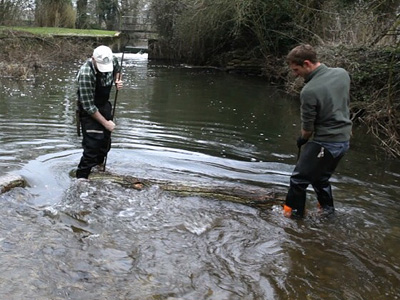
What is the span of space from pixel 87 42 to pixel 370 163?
24.4 m

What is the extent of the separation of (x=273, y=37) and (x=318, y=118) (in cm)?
1842

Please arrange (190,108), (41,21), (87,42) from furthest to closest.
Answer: (41,21) < (87,42) < (190,108)

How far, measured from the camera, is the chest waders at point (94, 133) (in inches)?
243

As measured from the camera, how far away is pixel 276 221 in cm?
554

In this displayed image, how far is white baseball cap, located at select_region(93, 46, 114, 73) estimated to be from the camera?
18.9ft

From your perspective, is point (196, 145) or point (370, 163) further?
point (196, 145)

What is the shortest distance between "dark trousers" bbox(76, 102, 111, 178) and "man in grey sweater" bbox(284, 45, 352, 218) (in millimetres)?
2641

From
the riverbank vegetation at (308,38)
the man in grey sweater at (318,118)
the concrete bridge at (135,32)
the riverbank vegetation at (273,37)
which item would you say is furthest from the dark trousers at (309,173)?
the concrete bridge at (135,32)

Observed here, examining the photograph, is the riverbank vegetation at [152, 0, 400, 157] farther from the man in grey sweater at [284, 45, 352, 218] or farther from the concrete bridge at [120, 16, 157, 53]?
the concrete bridge at [120, 16, 157, 53]

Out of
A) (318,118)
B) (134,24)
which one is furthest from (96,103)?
(134,24)

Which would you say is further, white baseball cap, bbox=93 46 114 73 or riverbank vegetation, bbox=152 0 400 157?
riverbank vegetation, bbox=152 0 400 157

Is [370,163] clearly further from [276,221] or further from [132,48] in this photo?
[132,48]

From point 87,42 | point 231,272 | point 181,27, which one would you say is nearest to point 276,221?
point 231,272

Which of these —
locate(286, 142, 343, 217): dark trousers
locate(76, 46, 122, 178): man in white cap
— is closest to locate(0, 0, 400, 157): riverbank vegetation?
locate(286, 142, 343, 217): dark trousers
